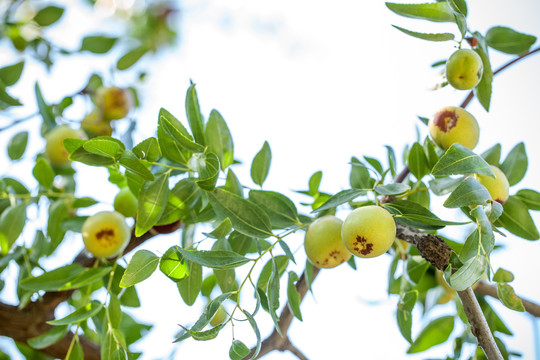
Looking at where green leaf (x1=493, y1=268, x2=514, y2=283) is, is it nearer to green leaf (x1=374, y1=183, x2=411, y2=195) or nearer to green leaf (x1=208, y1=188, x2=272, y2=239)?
green leaf (x1=374, y1=183, x2=411, y2=195)

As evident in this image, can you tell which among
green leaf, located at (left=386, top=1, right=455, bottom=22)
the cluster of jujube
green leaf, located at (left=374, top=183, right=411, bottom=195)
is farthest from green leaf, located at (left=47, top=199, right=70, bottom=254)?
green leaf, located at (left=386, top=1, right=455, bottom=22)

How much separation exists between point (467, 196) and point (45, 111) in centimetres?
123

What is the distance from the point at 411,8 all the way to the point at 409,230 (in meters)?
0.44

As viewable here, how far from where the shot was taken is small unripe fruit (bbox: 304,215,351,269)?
0.97m

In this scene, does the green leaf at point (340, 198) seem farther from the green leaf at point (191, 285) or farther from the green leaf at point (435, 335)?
the green leaf at point (435, 335)

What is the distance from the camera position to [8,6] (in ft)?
6.36

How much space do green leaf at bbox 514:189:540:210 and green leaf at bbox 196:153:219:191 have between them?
0.64 metres

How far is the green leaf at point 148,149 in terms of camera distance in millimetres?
978

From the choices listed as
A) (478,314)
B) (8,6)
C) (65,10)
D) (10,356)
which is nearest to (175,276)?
(478,314)

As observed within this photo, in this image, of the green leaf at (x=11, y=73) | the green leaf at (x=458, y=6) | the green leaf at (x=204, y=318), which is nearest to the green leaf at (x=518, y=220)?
the green leaf at (x=458, y=6)

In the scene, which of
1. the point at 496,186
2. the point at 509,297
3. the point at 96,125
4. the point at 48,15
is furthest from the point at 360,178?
the point at 48,15

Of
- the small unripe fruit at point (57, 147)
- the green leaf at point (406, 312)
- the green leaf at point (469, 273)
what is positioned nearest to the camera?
the green leaf at point (469, 273)

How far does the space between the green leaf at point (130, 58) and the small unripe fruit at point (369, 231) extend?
51.7 inches

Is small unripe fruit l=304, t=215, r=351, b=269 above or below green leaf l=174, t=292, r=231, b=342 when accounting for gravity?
above
